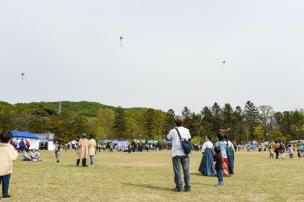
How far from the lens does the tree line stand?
100938mm

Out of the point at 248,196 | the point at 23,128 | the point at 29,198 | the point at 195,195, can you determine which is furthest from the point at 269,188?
the point at 23,128

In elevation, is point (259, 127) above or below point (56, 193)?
above

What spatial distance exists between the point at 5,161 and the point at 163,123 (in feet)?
338

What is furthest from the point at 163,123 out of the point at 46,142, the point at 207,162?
the point at 207,162

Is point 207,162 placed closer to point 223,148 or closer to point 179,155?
point 223,148

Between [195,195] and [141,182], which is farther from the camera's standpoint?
[141,182]

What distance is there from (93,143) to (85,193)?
10793 mm

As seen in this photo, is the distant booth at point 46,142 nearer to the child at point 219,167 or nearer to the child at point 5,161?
the child at point 219,167

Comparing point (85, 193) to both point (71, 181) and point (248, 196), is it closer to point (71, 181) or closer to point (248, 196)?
point (71, 181)

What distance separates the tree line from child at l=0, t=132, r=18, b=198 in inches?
3476

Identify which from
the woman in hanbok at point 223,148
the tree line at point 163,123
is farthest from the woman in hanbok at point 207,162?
the tree line at point 163,123

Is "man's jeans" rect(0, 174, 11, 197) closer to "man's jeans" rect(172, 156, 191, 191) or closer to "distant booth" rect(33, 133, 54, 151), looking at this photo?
"man's jeans" rect(172, 156, 191, 191)

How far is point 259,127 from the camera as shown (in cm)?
11938

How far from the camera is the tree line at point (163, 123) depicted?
331 feet
